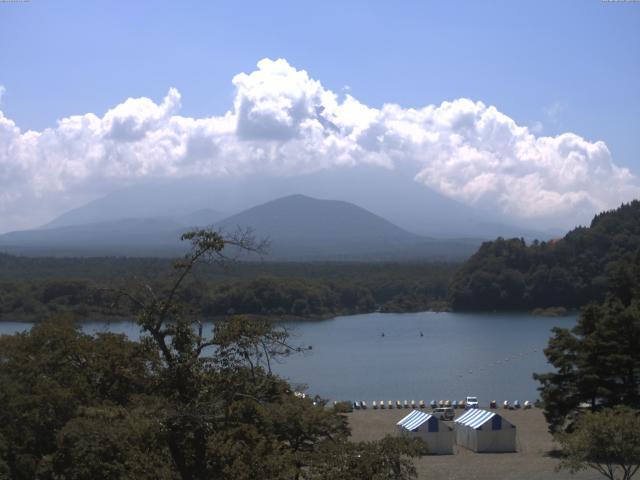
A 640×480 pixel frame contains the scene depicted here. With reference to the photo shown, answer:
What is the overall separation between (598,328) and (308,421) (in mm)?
6559

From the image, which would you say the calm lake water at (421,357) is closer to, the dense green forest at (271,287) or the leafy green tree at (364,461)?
the dense green forest at (271,287)

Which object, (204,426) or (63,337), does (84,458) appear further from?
(63,337)

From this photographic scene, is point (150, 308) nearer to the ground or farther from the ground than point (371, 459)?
farther from the ground

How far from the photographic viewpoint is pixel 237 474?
5.13 meters

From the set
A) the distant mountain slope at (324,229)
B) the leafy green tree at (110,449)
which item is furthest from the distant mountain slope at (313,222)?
the leafy green tree at (110,449)

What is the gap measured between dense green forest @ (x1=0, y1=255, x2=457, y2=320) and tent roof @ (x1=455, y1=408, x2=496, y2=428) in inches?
663

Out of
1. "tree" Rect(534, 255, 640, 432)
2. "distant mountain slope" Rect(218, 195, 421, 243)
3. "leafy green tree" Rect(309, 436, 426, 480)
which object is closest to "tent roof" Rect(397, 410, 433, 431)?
"tree" Rect(534, 255, 640, 432)

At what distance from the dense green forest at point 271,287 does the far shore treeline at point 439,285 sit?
0.21ft

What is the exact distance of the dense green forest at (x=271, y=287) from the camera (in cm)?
4109

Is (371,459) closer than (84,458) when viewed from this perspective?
Yes

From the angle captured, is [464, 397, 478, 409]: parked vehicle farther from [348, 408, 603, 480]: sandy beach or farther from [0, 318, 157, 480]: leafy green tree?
[0, 318, 157, 480]: leafy green tree

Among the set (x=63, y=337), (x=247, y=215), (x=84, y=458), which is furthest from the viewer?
(x=247, y=215)

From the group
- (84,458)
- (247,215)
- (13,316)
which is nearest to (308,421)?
(84,458)

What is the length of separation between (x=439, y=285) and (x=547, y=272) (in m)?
8.71
